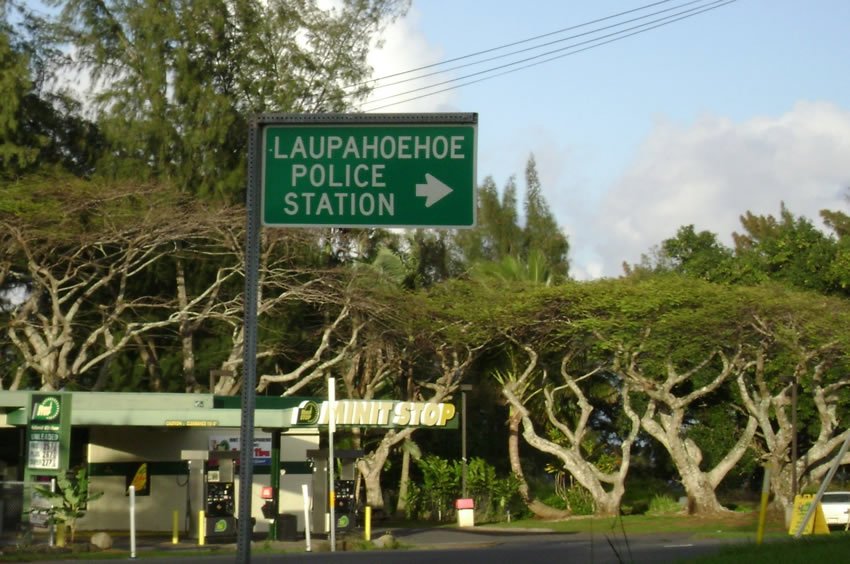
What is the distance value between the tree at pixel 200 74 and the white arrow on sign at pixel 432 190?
29.9 metres

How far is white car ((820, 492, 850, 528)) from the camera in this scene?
35938 millimetres

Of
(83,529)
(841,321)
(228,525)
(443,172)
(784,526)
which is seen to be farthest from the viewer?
(841,321)

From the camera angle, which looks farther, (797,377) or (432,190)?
(797,377)

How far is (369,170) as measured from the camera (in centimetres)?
828

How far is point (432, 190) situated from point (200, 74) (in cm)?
3257

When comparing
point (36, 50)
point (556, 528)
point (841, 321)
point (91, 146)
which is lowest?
point (556, 528)

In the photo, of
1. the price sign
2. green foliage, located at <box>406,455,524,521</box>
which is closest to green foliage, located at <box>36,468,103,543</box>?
the price sign

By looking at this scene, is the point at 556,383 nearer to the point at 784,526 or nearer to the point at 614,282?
the point at 614,282

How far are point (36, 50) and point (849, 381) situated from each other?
2937 centimetres

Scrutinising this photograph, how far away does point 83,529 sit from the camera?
32000 millimetres

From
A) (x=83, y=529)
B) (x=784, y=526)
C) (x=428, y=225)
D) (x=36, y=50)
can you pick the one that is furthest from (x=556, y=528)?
(x=428, y=225)

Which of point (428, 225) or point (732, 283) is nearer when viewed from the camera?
point (428, 225)

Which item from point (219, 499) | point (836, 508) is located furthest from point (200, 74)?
point (836, 508)

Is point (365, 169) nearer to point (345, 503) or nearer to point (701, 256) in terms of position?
point (345, 503)
